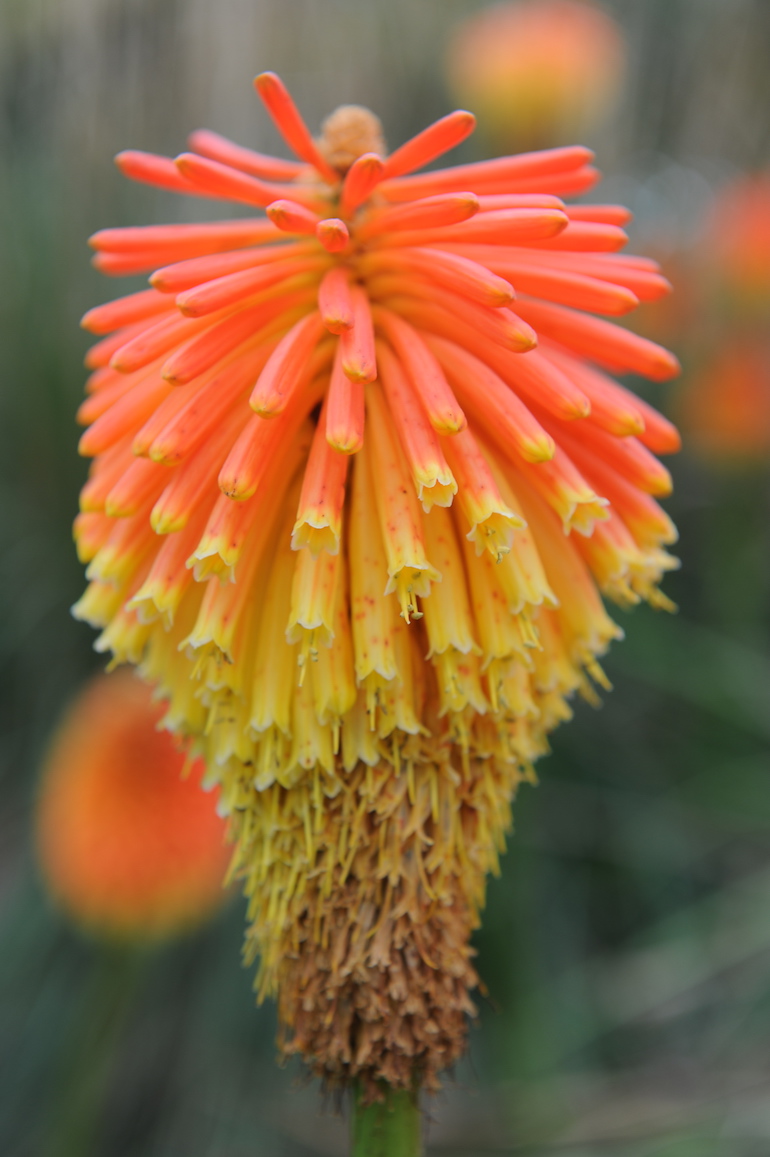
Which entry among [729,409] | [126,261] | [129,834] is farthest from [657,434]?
[729,409]

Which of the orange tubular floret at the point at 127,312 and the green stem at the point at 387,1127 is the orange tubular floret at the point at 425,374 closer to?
the orange tubular floret at the point at 127,312

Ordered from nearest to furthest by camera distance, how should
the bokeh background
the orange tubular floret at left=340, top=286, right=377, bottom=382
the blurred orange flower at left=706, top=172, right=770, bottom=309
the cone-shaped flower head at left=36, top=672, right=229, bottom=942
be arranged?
1. the orange tubular floret at left=340, top=286, right=377, bottom=382
2. the cone-shaped flower head at left=36, top=672, right=229, bottom=942
3. the bokeh background
4. the blurred orange flower at left=706, top=172, right=770, bottom=309

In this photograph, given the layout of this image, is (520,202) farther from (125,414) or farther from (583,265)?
(125,414)

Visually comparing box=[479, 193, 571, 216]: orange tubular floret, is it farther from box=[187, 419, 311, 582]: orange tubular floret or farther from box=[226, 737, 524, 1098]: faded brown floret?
box=[226, 737, 524, 1098]: faded brown floret

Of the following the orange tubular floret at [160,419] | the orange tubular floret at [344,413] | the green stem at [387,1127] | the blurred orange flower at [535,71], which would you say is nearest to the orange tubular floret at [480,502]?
the orange tubular floret at [344,413]

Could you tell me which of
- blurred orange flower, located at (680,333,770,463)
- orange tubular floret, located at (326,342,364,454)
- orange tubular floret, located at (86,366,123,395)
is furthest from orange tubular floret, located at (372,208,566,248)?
blurred orange flower, located at (680,333,770,463)

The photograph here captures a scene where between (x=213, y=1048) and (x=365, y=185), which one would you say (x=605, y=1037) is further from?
(x=365, y=185)
